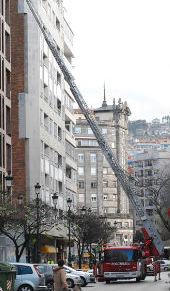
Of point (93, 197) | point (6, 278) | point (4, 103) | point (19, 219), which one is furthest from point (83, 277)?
point (93, 197)

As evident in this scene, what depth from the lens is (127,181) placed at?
59.5m

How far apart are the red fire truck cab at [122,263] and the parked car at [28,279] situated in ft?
58.9

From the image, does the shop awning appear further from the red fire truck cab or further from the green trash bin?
the green trash bin

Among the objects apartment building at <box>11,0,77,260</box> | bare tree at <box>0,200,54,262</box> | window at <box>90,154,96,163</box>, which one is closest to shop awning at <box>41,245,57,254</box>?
apartment building at <box>11,0,77,260</box>

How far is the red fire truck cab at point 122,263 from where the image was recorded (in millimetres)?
53188

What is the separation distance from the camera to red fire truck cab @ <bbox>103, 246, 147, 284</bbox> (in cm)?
5319

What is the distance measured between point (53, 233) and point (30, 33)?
17526 mm

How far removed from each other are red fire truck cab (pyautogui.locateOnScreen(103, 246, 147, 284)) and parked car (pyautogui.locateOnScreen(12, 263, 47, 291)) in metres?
Answer: 18.0

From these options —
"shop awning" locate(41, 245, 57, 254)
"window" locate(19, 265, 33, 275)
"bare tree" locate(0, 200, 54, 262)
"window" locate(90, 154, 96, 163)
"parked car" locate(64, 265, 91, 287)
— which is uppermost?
"window" locate(90, 154, 96, 163)

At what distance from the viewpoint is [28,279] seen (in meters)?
35.5

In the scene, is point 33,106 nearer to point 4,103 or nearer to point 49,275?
point 4,103

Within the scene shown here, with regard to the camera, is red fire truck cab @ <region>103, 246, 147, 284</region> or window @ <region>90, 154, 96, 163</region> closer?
red fire truck cab @ <region>103, 246, 147, 284</region>

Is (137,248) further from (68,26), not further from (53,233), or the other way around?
(68,26)

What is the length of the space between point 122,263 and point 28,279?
1841 centimetres
